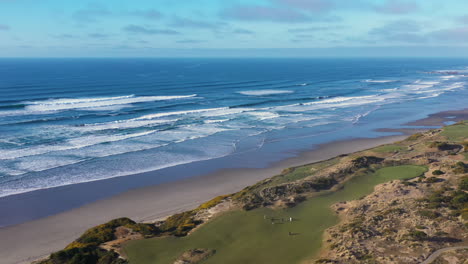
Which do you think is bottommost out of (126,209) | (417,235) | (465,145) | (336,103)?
(126,209)

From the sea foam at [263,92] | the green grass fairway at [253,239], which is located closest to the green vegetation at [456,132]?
the green grass fairway at [253,239]

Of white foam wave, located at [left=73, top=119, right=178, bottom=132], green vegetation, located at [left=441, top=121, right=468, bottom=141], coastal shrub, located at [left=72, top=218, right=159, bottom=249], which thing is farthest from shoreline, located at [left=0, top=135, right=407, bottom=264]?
white foam wave, located at [left=73, top=119, right=178, bottom=132]

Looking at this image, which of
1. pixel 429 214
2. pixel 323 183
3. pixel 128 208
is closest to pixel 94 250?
pixel 128 208

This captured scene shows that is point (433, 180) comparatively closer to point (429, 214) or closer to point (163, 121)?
point (429, 214)

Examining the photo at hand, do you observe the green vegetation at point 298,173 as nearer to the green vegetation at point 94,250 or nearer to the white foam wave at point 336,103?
the green vegetation at point 94,250

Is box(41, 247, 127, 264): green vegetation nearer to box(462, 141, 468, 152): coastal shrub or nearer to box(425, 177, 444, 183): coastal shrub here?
box(425, 177, 444, 183): coastal shrub

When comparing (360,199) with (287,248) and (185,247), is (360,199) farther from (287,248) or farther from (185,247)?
(185,247)
